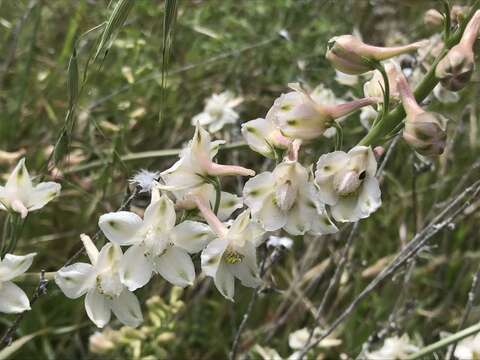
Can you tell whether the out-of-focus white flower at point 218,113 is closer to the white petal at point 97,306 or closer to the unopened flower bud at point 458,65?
the white petal at point 97,306

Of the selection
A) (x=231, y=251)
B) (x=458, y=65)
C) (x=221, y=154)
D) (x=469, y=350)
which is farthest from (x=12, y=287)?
(x=221, y=154)

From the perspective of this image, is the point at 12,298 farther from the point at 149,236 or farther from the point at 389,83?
the point at 389,83

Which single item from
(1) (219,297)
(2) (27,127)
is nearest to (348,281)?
(1) (219,297)

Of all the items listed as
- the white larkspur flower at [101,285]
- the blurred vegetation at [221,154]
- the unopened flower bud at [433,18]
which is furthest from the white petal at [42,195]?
the unopened flower bud at [433,18]

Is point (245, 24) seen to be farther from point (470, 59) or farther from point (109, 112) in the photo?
point (470, 59)

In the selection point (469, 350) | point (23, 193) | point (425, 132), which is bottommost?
point (469, 350)
